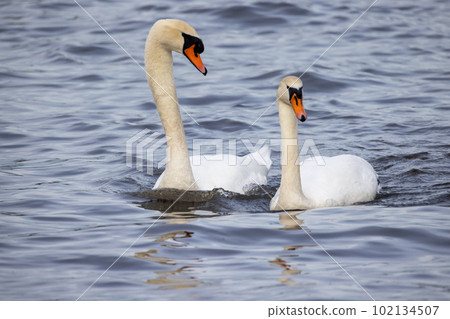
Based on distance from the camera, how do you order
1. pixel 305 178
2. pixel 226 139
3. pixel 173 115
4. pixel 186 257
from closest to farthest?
1. pixel 186 257
2. pixel 173 115
3. pixel 305 178
4. pixel 226 139

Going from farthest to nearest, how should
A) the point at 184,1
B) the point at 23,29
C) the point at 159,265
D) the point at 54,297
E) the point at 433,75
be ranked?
the point at 184,1, the point at 23,29, the point at 433,75, the point at 159,265, the point at 54,297

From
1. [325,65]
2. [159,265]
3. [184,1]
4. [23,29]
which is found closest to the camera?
[159,265]

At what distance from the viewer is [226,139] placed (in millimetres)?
11391

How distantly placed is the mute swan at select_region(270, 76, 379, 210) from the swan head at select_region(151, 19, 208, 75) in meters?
0.91

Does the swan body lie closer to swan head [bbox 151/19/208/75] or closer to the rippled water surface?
the rippled water surface

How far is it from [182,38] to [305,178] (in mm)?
2005

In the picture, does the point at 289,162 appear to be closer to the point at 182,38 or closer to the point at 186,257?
the point at 182,38

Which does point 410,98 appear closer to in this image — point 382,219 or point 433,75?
point 433,75

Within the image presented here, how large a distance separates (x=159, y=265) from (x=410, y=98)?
7571 mm

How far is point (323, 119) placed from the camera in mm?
12094

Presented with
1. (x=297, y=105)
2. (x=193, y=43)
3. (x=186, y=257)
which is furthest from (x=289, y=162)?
(x=186, y=257)

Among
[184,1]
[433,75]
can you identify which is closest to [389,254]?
[433,75]

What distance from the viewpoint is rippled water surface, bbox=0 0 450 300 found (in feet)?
20.1

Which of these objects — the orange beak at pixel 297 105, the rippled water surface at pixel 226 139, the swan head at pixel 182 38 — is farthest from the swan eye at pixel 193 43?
the rippled water surface at pixel 226 139
